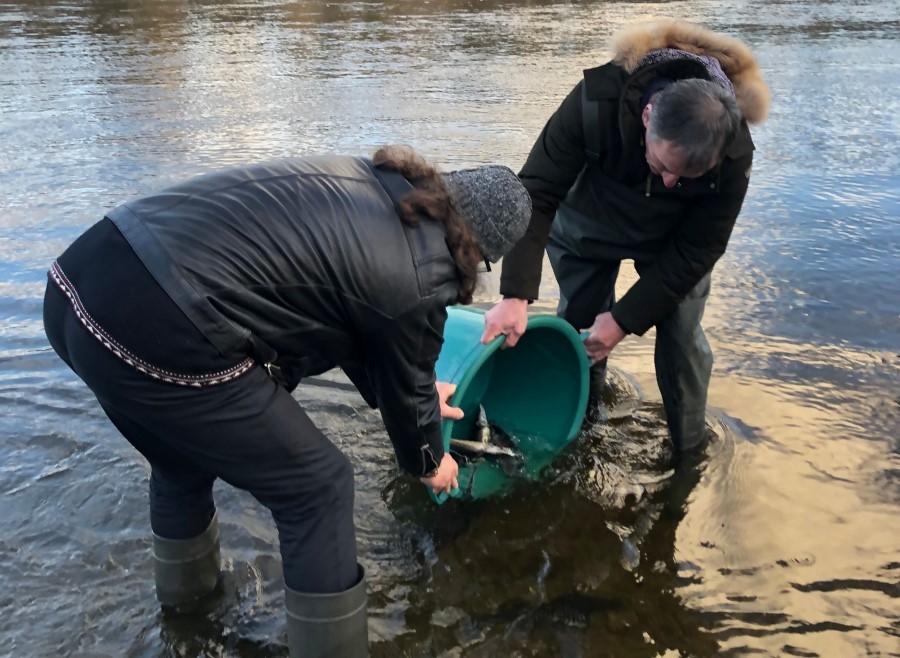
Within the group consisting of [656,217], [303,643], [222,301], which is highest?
[222,301]

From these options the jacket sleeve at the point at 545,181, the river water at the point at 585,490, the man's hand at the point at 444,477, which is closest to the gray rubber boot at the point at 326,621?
the man's hand at the point at 444,477

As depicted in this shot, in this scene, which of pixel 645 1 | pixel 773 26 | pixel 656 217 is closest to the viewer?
pixel 656 217

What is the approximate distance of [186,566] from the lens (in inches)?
106

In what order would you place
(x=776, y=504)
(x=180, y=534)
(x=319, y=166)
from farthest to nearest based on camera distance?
(x=776, y=504), (x=180, y=534), (x=319, y=166)

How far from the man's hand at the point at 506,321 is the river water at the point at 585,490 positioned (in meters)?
0.82

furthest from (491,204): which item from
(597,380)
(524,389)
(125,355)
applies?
(597,380)

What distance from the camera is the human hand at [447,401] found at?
2.82 meters

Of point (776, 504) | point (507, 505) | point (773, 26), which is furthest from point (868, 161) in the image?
point (773, 26)

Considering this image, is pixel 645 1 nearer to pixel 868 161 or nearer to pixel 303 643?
pixel 868 161

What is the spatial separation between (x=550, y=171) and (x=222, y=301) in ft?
5.83

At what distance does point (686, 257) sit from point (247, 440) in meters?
1.97

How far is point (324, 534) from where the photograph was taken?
2.15 m

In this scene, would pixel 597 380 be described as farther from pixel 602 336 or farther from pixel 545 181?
pixel 545 181

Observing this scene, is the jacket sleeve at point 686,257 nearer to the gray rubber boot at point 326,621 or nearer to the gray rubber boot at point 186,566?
the gray rubber boot at point 326,621
